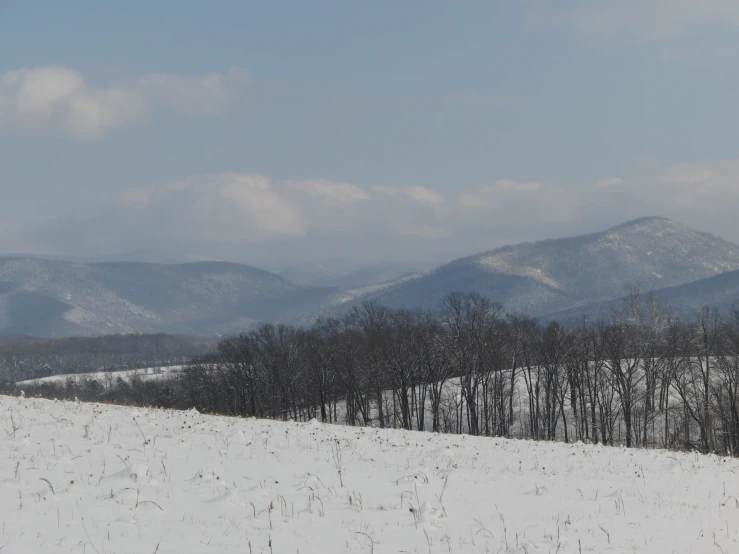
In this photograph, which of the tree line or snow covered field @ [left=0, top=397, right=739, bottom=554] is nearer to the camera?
snow covered field @ [left=0, top=397, right=739, bottom=554]

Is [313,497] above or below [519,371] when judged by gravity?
above

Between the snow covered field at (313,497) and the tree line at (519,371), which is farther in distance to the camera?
the tree line at (519,371)

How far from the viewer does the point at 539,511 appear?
11680 mm

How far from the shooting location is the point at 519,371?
77.2 metres

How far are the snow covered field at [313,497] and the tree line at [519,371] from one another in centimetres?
4237

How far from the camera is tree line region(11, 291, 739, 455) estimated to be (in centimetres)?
5922

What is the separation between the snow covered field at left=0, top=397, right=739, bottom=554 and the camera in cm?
902

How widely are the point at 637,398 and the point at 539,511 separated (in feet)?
187

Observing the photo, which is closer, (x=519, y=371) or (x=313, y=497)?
(x=313, y=497)

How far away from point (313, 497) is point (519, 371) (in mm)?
69615

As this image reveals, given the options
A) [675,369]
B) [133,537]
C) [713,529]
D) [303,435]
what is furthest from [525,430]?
[133,537]

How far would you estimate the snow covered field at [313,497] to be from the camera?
902 cm

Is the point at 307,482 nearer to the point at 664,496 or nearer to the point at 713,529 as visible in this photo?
the point at 713,529

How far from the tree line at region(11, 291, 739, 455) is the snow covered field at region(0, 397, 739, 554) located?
42.4m
